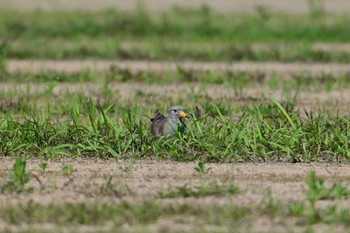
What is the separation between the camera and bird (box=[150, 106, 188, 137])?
6.93m

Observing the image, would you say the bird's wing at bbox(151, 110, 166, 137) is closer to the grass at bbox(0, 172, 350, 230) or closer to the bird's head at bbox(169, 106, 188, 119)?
the bird's head at bbox(169, 106, 188, 119)

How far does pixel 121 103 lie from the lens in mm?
9117

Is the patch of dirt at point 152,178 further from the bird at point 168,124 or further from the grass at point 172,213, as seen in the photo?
the bird at point 168,124

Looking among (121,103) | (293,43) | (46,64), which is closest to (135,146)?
(121,103)

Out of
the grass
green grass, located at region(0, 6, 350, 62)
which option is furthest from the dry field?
green grass, located at region(0, 6, 350, 62)

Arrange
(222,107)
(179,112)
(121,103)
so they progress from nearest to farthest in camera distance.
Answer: (179,112) < (222,107) < (121,103)

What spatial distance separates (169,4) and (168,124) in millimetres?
11177

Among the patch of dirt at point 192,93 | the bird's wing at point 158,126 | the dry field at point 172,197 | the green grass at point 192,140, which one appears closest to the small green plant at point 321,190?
the dry field at point 172,197

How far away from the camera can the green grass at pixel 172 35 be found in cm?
1215

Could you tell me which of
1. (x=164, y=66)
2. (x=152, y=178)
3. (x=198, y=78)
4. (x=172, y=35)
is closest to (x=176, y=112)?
(x=152, y=178)

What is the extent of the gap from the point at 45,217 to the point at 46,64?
6.47m

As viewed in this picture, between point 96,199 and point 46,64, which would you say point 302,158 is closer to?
point 96,199

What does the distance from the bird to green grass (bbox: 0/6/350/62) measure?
467cm

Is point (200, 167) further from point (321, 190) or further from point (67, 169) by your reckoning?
point (321, 190)
